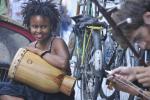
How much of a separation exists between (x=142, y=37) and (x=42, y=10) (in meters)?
2.53

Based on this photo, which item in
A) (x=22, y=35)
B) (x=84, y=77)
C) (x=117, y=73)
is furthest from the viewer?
(x=84, y=77)

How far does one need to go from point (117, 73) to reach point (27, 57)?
69.6 inches

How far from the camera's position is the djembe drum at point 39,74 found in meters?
4.15

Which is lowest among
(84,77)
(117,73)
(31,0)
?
(84,77)

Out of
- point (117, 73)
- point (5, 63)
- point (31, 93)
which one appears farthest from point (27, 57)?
point (117, 73)

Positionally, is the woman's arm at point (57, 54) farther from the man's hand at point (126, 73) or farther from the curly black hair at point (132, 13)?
the curly black hair at point (132, 13)

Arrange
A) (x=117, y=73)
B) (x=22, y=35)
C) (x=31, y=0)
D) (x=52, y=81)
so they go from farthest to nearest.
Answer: (x=22, y=35) < (x=31, y=0) < (x=52, y=81) < (x=117, y=73)

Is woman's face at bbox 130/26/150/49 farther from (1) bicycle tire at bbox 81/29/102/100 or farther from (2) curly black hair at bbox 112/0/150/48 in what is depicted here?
(1) bicycle tire at bbox 81/29/102/100

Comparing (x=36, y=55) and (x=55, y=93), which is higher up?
(x=36, y=55)

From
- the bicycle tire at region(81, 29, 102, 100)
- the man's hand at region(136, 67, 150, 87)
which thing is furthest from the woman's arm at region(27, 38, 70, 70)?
the man's hand at region(136, 67, 150, 87)

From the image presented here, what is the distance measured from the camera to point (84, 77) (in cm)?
629

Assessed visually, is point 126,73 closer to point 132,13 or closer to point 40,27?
point 132,13

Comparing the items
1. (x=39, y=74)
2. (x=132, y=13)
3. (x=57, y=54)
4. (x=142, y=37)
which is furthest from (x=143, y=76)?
(x=57, y=54)

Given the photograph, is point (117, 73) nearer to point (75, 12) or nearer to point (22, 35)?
point (22, 35)
